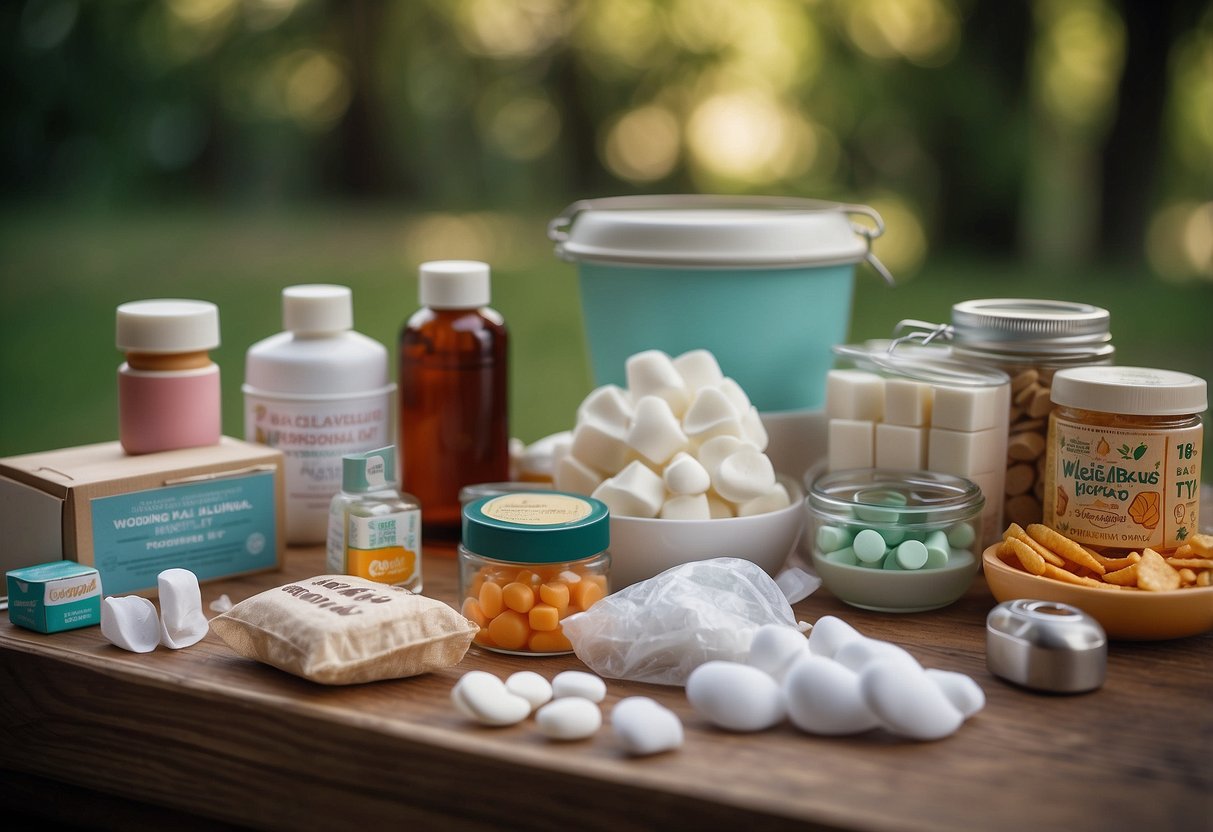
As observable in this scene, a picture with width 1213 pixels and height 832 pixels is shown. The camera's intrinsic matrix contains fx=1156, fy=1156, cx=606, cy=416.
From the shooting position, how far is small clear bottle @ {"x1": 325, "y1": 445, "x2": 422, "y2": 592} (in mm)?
982

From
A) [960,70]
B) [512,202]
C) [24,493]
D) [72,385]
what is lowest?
[72,385]

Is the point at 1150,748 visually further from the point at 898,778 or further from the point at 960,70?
the point at 960,70

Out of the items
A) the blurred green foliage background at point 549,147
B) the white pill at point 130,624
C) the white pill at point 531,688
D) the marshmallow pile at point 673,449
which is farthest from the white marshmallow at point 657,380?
the blurred green foliage background at point 549,147

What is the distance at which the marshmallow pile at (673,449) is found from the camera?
98cm

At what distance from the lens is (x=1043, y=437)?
1.05 meters

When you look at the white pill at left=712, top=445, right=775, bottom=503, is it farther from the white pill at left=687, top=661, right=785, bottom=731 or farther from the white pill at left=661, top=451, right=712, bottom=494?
the white pill at left=687, top=661, right=785, bottom=731

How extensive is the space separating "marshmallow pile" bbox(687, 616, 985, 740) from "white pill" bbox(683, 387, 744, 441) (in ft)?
0.88

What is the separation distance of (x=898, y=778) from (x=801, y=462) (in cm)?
54

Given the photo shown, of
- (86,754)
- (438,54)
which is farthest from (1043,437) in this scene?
(438,54)

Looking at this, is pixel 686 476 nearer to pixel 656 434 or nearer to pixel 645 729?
pixel 656 434

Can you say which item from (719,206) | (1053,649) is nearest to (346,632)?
(1053,649)

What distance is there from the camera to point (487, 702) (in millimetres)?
739

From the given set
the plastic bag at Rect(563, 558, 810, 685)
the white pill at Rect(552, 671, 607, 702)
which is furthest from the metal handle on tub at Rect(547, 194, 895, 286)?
the white pill at Rect(552, 671, 607, 702)

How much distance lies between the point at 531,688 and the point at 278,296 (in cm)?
254
